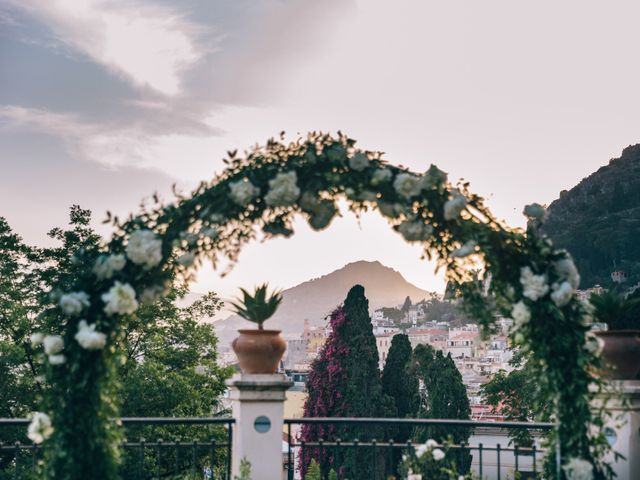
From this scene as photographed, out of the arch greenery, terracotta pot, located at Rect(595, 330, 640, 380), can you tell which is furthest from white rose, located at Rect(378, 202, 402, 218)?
terracotta pot, located at Rect(595, 330, 640, 380)

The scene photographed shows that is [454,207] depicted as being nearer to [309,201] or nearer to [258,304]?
[309,201]

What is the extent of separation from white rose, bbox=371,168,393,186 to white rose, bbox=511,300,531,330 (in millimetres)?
1038

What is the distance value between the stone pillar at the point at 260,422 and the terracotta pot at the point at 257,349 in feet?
0.27

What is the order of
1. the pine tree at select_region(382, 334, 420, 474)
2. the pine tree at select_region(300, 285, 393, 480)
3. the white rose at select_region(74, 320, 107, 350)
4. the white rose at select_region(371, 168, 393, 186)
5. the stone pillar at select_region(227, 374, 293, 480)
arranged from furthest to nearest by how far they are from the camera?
the pine tree at select_region(382, 334, 420, 474) < the pine tree at select_region(300, 285, 393, 480) < the stone pillar at select_region(227, 374, 293, 480) < the white rose at select_region(371, 168, 393, 186) < the white rose at select_region(74, 320, 107, 350)

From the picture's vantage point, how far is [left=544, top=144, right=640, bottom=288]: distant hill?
3713 inches

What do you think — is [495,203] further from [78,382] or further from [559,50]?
[559,50]

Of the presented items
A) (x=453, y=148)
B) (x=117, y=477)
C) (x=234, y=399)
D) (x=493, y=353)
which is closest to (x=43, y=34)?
(x=453, y=148)

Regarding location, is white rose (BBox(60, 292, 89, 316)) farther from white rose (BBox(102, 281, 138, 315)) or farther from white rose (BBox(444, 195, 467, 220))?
white rose (BBox(444, 195, 467, 220))

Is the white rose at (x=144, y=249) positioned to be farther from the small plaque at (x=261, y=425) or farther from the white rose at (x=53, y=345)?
the small plaque at (x=261, y=425)

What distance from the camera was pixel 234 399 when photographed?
219 inches

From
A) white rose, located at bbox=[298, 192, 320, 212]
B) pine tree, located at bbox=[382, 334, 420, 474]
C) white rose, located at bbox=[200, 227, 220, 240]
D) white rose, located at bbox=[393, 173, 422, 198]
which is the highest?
white rose, located at bbox=[393, 173, 422, 198]

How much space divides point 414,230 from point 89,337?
6.26 ft

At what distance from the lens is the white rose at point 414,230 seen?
166 inches

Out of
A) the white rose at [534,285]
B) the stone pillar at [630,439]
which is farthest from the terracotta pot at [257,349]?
the stone pillar at [630,439]
